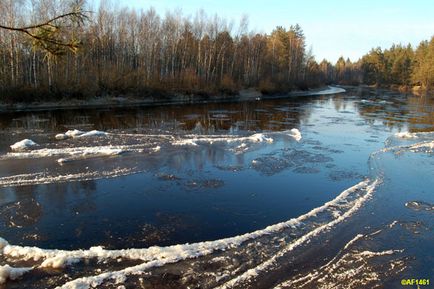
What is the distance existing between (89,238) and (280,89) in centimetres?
6389

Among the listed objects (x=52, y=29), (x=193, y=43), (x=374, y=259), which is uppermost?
(x=193, y=43)

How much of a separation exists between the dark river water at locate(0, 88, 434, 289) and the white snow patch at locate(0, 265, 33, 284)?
0.06 feet

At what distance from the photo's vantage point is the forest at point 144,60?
39062mm

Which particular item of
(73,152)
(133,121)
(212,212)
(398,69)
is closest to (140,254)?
(212,212)

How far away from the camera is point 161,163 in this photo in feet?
52.1

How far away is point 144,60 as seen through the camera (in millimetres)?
Answer: 57281

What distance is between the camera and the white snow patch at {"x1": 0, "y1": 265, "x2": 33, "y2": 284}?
22.3 feet

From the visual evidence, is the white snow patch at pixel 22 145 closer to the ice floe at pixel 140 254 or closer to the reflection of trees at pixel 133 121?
the reflection of trees at pixel 133 121

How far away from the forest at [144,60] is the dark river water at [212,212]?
13104mm

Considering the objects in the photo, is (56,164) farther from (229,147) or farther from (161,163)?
(229,147)

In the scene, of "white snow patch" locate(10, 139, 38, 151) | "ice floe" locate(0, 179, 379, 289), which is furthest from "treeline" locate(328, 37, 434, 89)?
"ice floe" locate(0, 179, 379, 289)

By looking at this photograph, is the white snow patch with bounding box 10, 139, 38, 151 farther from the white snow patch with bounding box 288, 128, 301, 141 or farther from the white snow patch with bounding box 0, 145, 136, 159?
the white snow patch with bounding box 288, 128, 301, 141

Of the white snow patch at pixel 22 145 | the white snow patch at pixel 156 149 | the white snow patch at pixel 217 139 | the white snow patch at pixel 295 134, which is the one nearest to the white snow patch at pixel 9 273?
the white snow patch at pixel 156 149

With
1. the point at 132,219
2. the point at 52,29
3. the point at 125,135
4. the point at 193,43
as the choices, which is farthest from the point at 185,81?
the point at 52,29
